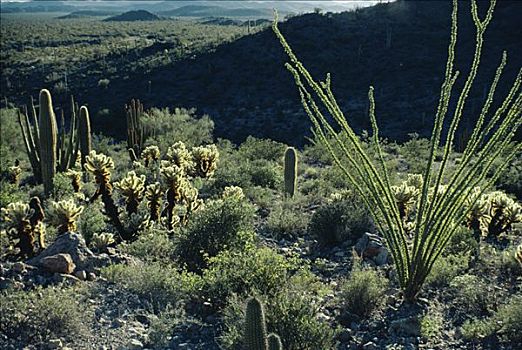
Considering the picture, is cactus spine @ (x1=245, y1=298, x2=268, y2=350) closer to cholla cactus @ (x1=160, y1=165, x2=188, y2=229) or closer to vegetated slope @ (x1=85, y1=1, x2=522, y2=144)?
cholla cactus @ (x1=160, y1=165, x2=188, y2=229)

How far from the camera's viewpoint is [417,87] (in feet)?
84.5

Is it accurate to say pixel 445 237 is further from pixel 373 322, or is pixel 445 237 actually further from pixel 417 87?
pixel 417 87

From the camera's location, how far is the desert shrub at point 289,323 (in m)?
4.61

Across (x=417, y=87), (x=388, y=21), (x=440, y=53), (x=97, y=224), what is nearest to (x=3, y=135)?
(x=97, y=224)

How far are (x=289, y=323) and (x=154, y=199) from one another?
3.82 metres

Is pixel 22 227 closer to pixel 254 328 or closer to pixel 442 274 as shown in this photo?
pixel 254 328

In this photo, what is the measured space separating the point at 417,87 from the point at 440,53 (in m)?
5.08

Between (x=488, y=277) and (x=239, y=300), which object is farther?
(x=488, y=277)

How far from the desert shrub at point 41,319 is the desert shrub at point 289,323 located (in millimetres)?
1382

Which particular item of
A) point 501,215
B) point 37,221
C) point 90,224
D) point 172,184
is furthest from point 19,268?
point 501,215

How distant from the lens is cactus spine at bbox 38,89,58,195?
33.5 ft

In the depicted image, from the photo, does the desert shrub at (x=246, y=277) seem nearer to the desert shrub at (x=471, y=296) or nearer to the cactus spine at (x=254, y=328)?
the cactus spine at (x=254, y=328)

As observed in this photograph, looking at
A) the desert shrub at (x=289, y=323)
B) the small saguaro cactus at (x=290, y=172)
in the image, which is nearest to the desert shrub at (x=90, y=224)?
the desert shrub at (x=289, y=323)

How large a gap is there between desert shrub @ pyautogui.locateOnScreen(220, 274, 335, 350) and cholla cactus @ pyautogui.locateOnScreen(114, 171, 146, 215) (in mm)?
3221
